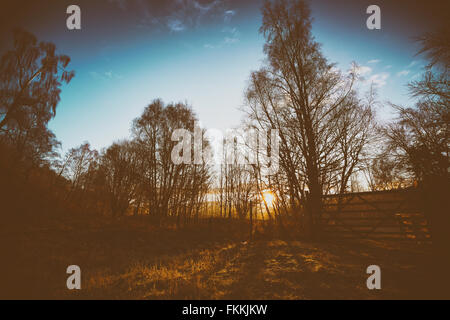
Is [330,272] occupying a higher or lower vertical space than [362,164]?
lower

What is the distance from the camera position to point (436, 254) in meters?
5.53

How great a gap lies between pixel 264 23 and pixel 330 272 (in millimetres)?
11991

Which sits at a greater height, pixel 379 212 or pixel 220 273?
pixel 379 212

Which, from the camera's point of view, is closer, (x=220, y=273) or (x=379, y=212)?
(x=220, y=273)

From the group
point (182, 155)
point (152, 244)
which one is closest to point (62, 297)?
point (152, 244)

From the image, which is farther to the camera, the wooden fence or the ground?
the wooden fence

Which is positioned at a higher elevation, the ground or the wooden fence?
the wooden fence

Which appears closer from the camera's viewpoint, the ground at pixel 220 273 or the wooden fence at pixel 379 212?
the ground at pixel 220 273

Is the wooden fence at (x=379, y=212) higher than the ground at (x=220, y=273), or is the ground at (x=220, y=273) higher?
the wooden fence at (x=379, y=212)
